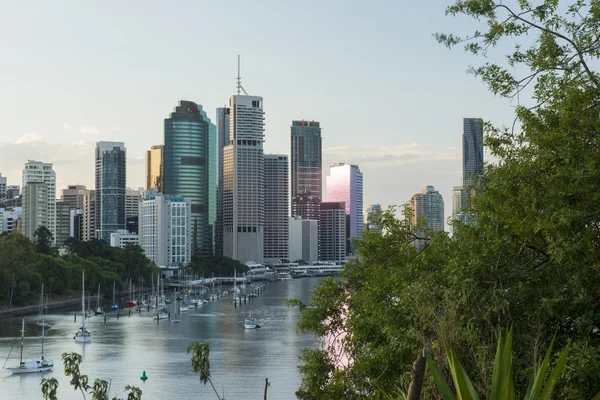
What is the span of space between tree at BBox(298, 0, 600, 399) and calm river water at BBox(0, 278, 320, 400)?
25.6 metres

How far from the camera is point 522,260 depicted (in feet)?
45.4

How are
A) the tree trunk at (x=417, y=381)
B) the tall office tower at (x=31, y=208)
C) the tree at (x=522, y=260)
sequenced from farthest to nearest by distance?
the tall office tower at (x=31, y=208), the tree at (x=522, y=260), the tree trunk at (x=417, y=381)

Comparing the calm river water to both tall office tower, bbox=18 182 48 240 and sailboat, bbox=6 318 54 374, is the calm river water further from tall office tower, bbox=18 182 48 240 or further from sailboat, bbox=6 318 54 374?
tall office tower, bbox=18 182 48 240

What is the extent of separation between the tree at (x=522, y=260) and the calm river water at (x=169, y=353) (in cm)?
2564

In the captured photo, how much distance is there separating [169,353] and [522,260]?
1791 inches

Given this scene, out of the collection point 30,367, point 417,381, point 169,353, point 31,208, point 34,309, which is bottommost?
point 169,353

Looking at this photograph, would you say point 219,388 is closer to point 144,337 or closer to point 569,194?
point 144,337

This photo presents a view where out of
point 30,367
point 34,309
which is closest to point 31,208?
point 34,309

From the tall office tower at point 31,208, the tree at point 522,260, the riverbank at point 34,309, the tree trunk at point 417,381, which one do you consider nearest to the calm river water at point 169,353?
the riverbank at point 34,309

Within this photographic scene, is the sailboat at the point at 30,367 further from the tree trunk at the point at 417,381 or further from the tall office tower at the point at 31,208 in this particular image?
the tall office tower at the point at 31,208

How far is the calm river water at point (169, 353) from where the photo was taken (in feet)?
141

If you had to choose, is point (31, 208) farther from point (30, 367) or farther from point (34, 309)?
→ point (30, 367)

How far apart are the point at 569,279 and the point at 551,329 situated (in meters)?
0.80

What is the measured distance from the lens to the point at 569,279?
1304cm
